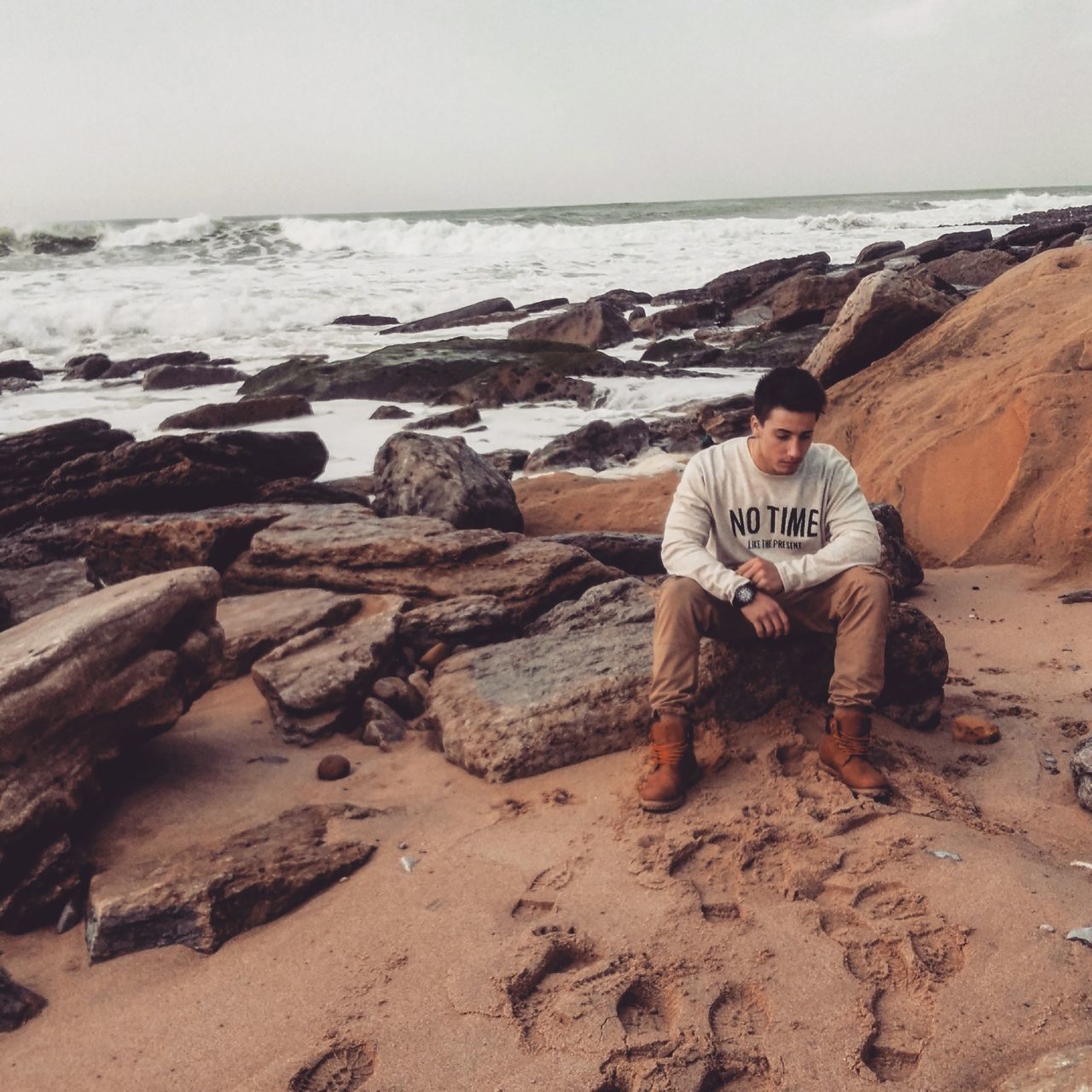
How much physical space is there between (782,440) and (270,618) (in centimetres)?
276

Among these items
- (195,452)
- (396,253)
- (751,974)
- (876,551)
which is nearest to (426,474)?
(195,452)

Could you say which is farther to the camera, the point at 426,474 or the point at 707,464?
the point at 426,474

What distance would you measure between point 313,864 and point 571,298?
2076 centimetres

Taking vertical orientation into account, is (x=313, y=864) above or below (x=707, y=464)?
below

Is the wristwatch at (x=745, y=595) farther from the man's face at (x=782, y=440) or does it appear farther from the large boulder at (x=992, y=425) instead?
the large boulder at (x=992, y=425)

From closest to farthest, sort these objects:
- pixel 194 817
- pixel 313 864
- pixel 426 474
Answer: pixel 313 864 < pixel 194 817 < pixel 426 474

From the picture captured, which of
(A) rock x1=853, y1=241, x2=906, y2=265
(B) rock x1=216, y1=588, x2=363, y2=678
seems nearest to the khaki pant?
(B) rock x1=216, y1=588, x2=363, y2=678

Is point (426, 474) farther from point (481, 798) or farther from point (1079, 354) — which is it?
point (1079, 354)

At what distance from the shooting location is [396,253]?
114ft

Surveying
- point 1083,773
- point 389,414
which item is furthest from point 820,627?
point 389,414

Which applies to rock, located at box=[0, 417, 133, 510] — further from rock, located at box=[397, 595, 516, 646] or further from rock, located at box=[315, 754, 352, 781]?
rock, located at box=[315, 754, 352, 781]

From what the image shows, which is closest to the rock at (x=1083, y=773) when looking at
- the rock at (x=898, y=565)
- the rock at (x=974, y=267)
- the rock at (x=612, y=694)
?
the rock at (x=612, y=694)

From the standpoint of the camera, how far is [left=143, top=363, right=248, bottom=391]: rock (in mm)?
14000

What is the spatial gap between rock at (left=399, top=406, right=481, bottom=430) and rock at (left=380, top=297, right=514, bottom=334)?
8342 millimetres
